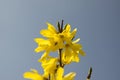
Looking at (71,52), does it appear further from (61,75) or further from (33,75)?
(61,75)

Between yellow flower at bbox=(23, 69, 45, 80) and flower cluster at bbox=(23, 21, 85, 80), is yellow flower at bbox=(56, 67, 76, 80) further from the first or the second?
yellow flower at bbox=(23, 69, 45, 80)

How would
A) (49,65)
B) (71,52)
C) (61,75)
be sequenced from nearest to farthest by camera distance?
1. (61,75)
2. (49,65)
3. (71,52)

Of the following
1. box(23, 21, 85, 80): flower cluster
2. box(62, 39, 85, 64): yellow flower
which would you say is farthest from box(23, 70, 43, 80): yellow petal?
box(62, 39, 85, 64): yellow flower

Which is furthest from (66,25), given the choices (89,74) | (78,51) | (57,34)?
(89,74)

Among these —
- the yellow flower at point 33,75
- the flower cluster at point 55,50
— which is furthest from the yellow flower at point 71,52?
A: the yellow flower at point 33,75

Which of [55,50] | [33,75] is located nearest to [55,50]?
[55,50]

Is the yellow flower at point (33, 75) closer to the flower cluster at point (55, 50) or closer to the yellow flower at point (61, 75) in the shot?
the flower cluster at point (55, 50)

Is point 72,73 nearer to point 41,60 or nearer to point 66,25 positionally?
point 41,60

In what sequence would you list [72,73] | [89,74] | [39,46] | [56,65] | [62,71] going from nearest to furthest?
[89,74] → [62,71] → [72,73] → [56,65] → [39,46]
